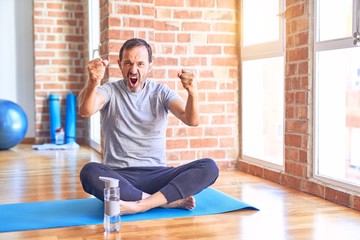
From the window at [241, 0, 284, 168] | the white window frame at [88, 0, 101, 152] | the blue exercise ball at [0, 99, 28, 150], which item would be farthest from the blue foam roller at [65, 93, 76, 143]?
the window at [241, 0, 284, 168]

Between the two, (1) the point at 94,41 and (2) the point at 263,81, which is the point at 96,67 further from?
(1) the point at 94,41

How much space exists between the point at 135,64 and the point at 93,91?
0.32 m

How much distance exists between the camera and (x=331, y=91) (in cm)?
335

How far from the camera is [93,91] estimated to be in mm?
2721

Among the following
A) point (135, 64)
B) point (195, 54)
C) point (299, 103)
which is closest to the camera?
point (135, 64)

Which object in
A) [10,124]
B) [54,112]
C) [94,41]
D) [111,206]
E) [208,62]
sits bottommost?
[111,206]

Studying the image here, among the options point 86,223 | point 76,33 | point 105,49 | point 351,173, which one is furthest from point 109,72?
point 76,33

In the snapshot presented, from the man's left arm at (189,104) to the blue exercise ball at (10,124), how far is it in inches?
129

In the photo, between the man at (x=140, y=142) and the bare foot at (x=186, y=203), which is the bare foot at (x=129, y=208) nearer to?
the man at (x=140, y=142)

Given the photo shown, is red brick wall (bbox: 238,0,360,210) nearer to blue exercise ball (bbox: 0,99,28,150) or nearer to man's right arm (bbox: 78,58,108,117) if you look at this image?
man's right arm (bbox: 78,58,108,117)

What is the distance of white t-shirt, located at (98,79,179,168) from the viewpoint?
301cm

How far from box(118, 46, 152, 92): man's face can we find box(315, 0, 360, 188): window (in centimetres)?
114

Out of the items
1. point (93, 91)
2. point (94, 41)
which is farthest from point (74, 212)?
point (94, 41)

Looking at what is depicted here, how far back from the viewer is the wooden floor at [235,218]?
8.25ft
